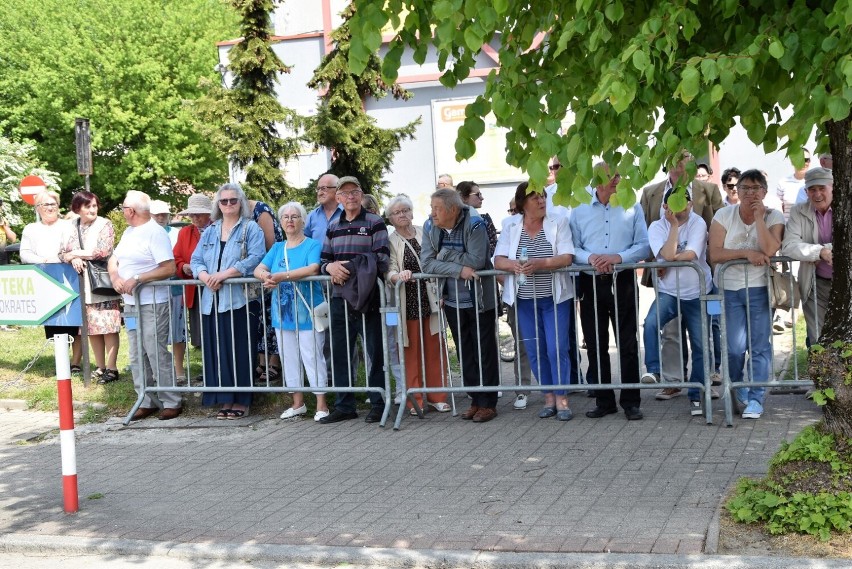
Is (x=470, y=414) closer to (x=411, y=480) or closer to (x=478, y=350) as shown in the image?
(x=478, y=350)

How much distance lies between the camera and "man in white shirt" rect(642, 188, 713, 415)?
30.5 ft

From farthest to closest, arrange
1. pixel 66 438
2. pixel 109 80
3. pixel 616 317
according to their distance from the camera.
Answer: pixel 109 80, pixel 616 317, pixel 66 438

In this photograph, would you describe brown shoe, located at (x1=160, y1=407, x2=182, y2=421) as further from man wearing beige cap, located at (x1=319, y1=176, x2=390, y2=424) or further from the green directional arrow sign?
the green directional arrow sign

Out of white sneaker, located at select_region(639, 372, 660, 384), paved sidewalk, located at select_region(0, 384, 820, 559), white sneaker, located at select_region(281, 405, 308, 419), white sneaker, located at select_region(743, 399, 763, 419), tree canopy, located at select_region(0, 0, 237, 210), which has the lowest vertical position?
paved sidewalk, located at select_region(0, 384, 820, 559)

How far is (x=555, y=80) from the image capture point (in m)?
5.89

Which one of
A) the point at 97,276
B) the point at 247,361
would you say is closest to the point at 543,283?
the point at 247,361

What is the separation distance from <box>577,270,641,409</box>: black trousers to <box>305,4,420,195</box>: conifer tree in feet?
20.4

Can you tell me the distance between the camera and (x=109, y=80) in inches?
1650

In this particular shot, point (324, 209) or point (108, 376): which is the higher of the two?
point (324, 209)

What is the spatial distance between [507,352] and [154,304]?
170 inches

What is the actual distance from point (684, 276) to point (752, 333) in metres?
0.73

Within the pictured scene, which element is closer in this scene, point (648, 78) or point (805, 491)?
point (648, 78)

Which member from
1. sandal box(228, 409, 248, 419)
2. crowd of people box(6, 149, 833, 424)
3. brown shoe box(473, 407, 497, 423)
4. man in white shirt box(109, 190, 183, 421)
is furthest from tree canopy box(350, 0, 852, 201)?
man in white shirt box(109, 190, 183, 421)

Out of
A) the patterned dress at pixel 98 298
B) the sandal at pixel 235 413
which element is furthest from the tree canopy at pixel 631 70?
the patterned dress at pixel 98 298
